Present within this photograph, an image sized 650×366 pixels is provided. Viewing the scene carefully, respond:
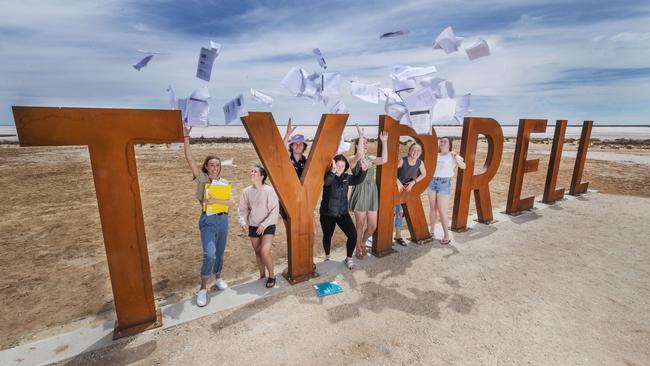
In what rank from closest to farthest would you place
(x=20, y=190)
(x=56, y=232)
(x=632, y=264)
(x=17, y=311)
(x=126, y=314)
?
(x=126, y=314), (x=17, y=311), (x=632, y=264), (x=56, y=232), (x=20, y=190)

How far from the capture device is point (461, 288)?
414 cm

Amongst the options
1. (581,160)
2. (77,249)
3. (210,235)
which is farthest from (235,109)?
(581,160)

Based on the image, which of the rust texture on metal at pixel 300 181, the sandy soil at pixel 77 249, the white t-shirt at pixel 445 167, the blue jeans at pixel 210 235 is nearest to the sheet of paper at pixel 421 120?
the rust texture on metal at pixel 300 181

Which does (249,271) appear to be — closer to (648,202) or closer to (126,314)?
(126,314)

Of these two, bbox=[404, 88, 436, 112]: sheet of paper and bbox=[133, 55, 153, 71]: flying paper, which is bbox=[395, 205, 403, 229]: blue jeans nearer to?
bbox=[404, 88, 436, 112]: sheet of paper

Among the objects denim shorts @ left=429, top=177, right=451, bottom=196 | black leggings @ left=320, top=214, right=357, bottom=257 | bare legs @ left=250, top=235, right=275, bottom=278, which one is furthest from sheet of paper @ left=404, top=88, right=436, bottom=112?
bare legs @ left=250, top=235, right=275, bottom=278

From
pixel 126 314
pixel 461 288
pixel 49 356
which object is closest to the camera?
pixel 49 356

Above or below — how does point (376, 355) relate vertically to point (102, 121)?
below

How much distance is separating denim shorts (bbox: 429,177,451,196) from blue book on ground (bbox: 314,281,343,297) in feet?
9.22

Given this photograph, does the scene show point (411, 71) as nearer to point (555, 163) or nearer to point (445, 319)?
point (445, 319)

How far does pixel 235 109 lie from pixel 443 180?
4.01 meters

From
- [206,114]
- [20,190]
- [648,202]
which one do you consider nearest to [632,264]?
[648,202]

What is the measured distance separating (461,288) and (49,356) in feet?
15.4

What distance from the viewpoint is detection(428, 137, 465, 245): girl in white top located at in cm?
561
